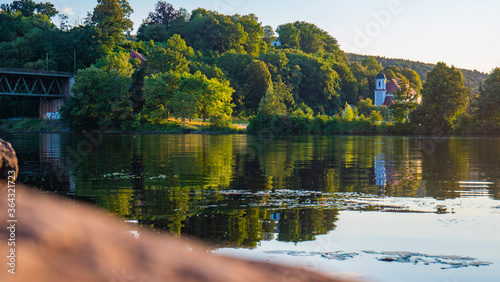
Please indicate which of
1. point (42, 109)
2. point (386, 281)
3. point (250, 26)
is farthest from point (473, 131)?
point (250, 26)

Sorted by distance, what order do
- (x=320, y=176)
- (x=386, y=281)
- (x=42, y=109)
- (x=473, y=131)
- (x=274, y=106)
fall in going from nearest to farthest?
1. (x=386, y=281)
2. (x=320, y=176)
3. (x=473, y=131)
4. (x=274, y=106)
5. (x=42, y=109)

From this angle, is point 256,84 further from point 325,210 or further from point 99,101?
point 325,210

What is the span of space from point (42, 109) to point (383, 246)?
110821 millimetres

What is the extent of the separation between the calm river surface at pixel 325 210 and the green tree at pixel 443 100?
5622cm

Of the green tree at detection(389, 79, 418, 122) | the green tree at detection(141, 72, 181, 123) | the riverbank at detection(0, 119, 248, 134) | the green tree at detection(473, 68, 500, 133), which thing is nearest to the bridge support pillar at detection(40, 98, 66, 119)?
the riverbank at detection(0, 119, 248, 134)

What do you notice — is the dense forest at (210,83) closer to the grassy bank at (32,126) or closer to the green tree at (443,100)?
the green tree at (443,100)

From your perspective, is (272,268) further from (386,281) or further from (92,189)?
(92,189)

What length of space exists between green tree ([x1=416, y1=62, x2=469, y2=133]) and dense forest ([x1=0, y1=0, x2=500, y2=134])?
0.46 feet

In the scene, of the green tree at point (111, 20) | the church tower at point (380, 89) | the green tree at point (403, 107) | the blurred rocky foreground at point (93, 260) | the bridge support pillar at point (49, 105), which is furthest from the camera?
the church tower at point (380, 89)

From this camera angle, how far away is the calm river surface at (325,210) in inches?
307

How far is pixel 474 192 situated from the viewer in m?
14.5

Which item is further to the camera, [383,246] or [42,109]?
[42,109]

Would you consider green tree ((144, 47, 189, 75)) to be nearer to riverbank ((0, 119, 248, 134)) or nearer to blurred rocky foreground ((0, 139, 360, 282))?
riverbank ((0, 119, 248, 134))

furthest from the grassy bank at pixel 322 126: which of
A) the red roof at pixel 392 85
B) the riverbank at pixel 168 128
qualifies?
the red roof at pixel 392 85
